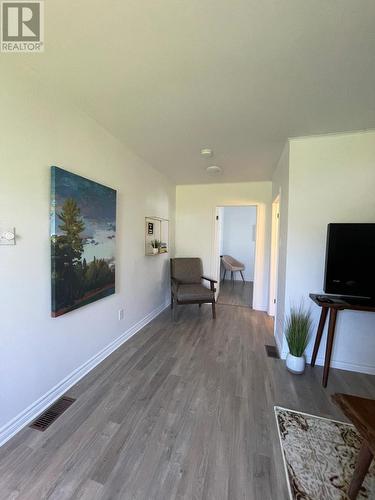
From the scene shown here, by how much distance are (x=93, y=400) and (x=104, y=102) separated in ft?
7.85

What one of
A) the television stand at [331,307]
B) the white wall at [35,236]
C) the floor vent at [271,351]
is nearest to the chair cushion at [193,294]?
the floor vent at [271,351]

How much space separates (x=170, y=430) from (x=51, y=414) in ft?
2.93

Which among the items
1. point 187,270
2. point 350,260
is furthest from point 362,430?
point 187,270

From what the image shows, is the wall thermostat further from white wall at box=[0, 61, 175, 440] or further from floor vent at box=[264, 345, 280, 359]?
floor vent at box=[264, 345, 280, 359]

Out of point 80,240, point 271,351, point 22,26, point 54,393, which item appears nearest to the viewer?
point 22,26

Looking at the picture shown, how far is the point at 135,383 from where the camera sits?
6.37 ft

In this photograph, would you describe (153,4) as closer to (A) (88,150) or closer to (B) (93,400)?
(A) (88,150)

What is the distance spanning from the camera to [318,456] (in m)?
1.32

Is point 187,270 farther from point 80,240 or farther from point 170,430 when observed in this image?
point 170,430

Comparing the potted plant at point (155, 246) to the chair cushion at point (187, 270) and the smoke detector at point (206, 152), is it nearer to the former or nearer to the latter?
the chair cushion at point (187, 270)

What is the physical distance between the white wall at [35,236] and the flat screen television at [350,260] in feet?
7.49

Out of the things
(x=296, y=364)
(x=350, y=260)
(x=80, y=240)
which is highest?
(x=80, y=240)

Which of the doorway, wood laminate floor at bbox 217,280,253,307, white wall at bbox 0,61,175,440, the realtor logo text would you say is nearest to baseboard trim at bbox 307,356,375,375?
wood laminate floor at bbox 217,280,253,307

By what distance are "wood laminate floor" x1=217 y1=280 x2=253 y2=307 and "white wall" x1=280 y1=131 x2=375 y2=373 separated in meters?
2.10
